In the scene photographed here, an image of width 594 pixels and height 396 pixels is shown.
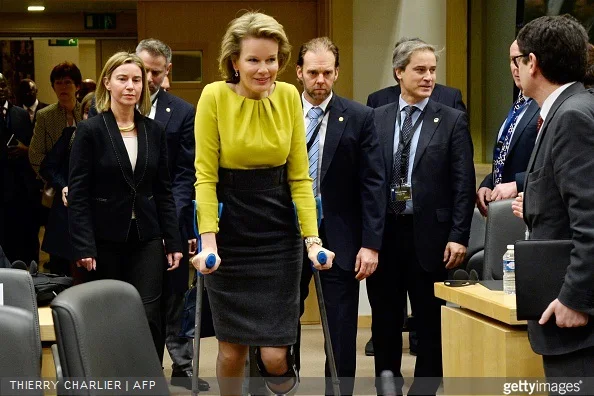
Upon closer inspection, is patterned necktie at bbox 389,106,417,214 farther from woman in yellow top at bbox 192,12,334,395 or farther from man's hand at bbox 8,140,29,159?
man's hand at bbox 8,140,29,159

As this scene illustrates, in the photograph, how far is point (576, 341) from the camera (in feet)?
10.2

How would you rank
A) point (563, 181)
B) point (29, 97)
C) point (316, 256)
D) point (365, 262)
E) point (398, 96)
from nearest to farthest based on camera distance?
point (563, 181) → point (316, 256) → point (365, 262) → point (398, 96) → point (29, 97)

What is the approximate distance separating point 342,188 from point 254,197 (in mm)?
1103

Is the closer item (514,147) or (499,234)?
(499,234)

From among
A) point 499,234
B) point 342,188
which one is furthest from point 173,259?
point 499,234

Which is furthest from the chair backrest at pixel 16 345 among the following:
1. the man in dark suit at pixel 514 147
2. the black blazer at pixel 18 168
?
the black blazer at pixel 18 168

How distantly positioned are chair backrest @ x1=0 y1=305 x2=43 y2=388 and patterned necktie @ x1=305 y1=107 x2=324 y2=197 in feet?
7.04

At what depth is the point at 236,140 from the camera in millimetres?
3699

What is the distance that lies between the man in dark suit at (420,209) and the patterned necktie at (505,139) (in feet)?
0.84

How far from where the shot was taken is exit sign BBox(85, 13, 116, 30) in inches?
502

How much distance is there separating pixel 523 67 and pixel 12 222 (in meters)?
5.49

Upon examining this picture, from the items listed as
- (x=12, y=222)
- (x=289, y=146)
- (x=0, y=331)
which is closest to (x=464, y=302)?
(x=289, y=146)

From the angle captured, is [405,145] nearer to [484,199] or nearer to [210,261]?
[484,199]

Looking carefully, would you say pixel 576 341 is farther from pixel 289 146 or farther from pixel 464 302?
pixel 289 146
